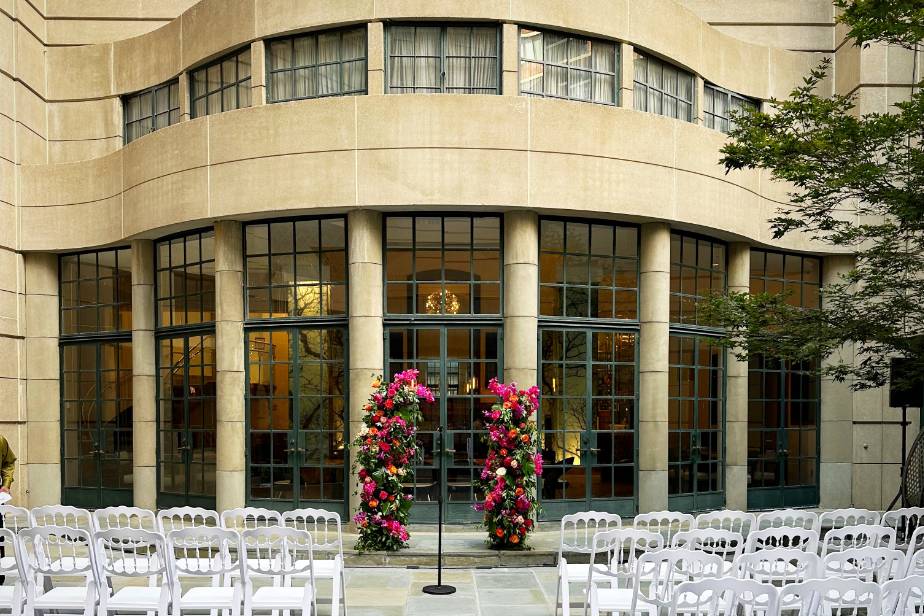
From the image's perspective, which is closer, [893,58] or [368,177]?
[368,177]

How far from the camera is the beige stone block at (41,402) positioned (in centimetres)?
1567

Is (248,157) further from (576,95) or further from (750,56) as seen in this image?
(750,56)

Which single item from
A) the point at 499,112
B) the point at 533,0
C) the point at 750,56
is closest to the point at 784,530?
the point at 499,112

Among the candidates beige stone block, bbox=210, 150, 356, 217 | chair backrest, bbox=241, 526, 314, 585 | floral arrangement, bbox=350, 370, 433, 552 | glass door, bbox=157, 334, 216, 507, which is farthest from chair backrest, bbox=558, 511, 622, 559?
glass door, bbox=157, 334, 216, 507

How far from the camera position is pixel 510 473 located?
1092 centimetres

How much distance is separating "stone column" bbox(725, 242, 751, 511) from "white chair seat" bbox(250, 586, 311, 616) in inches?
401

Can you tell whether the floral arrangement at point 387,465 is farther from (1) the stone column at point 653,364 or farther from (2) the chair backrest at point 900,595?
(2) the chair backrest at point 900,595

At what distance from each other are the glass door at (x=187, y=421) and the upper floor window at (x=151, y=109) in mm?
4033

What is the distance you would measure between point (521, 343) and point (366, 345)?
7.96 ft

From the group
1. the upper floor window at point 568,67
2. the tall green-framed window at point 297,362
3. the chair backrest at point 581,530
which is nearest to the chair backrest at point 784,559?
the chair backrest at point 581,530

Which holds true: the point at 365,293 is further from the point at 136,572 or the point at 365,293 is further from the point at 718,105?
the point at 718,105

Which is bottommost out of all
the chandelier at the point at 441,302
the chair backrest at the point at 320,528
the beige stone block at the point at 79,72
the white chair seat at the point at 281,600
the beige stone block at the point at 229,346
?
the chair backrest at the point at 320,528

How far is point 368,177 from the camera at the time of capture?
12.5 m

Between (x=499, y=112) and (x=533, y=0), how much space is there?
185cm
